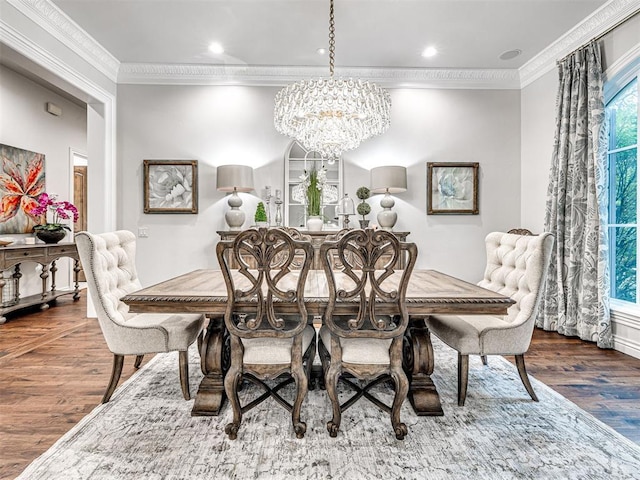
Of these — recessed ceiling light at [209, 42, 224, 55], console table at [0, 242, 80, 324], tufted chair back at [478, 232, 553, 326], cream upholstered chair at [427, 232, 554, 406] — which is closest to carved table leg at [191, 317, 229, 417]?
cream upholstered chair at [427, 232, 554, 406]

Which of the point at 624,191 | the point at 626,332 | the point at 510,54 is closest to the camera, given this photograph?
the point at 626,332

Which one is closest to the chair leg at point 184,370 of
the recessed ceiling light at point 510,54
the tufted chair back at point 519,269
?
the tufted chair back at point 519,269

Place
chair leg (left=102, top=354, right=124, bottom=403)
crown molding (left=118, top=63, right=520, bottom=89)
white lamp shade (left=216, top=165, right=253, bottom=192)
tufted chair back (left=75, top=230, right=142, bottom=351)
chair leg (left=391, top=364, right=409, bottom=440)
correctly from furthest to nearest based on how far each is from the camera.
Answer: crown molding (left=118, top=63, right=520, bottom=89), white lamp shade (left=216, top=165, right=253, bottom=192), chair leg (left=102, top=354, right=124, bottom=403), tufted chair back (left=75, top=230, right=142, bottom=351), chair leg (left=391, top=364, right=409, bottom=440)

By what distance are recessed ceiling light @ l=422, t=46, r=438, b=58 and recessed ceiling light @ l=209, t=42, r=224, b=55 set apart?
2.17 meters

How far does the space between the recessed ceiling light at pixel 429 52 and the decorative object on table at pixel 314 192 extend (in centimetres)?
165

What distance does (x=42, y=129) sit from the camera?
4898mm

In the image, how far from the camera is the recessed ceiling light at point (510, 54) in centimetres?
386

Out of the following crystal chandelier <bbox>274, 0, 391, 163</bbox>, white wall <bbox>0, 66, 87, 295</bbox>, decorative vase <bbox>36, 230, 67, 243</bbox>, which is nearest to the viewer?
crystal chandelier <bbox>274, 0, 391, 163</bbox>

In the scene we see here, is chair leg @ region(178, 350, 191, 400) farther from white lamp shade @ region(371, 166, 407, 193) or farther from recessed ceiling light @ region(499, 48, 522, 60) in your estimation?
recessed ceiling light @ region(499, 48, 522, 60)

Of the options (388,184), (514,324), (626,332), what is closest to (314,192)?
(388,184)

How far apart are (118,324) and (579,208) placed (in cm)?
385

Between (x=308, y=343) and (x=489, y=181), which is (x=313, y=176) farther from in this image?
(x=308, y=343)

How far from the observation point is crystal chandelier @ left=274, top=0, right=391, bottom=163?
2.76m

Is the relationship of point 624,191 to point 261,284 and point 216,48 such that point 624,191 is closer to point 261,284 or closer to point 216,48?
point 261,284
